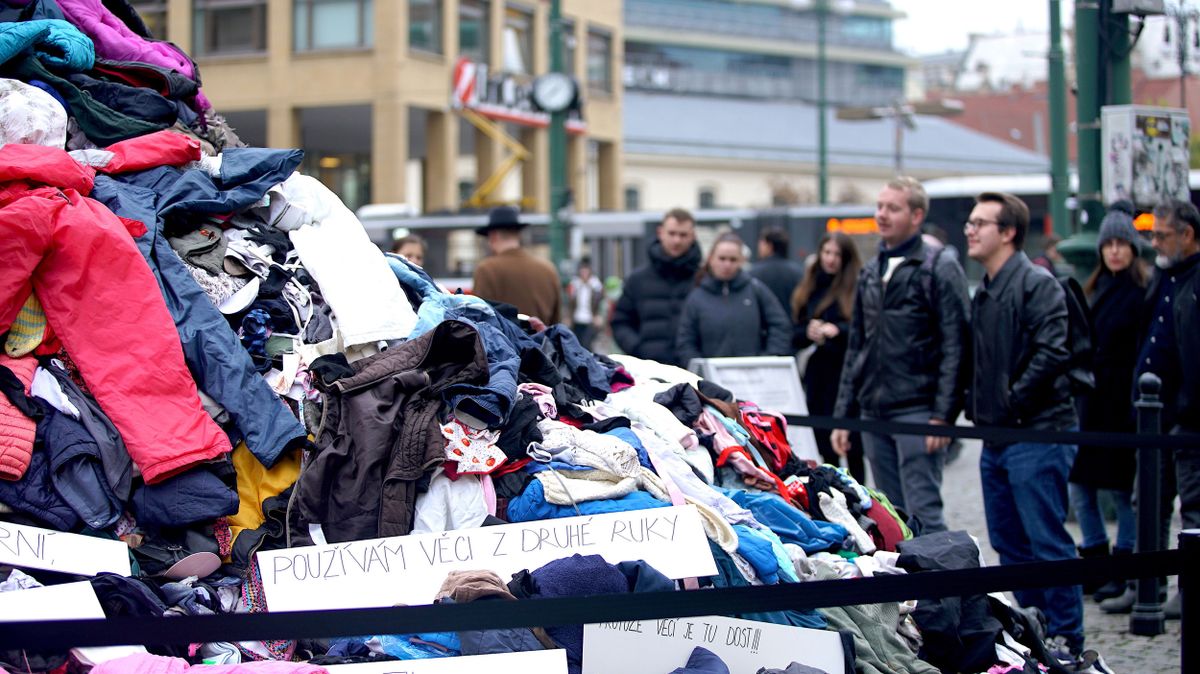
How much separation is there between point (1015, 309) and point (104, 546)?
13.3ft

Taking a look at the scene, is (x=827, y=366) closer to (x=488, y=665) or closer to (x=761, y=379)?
(x=761, y=379)

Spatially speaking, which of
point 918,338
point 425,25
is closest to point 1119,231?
point 918,338

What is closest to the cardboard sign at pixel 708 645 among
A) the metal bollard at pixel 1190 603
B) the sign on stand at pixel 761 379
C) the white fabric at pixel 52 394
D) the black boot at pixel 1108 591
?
the metal bollard at pixel 1190 603

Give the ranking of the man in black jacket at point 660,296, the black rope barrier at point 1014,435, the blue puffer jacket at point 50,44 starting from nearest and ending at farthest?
the blue puffer jacket at point 50,44 → the black rope barrier at point 1014,435 → the man in black jacket at point 660,296

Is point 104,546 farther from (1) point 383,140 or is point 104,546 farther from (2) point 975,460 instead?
(1) point 383,140

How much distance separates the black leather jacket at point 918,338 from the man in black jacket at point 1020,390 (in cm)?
19

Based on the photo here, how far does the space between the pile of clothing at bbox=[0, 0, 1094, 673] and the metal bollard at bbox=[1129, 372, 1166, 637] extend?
1681mm

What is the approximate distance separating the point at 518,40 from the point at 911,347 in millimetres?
33150

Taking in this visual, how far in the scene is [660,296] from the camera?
30.5 ft

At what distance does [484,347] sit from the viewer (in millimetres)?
5141

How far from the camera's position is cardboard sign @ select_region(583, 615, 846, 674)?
426 cm

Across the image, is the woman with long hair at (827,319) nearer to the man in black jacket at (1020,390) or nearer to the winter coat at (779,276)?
the winter coat at (779,276)

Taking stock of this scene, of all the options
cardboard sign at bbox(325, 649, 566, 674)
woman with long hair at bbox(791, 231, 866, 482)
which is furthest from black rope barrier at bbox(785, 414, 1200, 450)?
cardboard sign at bbox(325, 649, 566, 674)

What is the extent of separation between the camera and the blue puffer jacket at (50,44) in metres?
5.42
